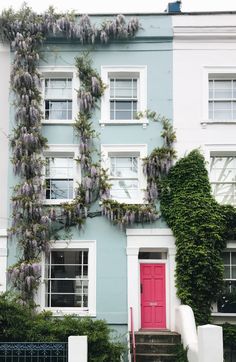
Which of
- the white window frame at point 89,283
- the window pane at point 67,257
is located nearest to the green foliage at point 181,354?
the white window frame at point 89,283

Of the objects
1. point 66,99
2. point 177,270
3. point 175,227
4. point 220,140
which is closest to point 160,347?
point 177,270

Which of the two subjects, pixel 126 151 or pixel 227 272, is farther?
pixel 126 151

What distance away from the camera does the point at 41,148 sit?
19.8m

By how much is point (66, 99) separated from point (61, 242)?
4616 mm

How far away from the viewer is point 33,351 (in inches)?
605

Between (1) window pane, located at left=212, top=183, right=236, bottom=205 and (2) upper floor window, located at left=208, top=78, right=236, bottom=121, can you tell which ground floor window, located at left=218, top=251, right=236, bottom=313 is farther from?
(2) upper floor window, located at left=208, top=78, right=236, bottom=121

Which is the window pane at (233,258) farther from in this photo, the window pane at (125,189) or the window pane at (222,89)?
the window pane at (222,89)

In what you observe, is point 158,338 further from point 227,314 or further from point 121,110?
point 121,110

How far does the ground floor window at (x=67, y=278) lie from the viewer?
19.5 metres

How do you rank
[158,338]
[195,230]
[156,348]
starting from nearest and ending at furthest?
[156,348], [158,338], [195,230]

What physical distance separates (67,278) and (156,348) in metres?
3.65

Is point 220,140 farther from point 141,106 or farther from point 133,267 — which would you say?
point 133,267

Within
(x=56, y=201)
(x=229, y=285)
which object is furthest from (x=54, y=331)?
(x=229, y=285)

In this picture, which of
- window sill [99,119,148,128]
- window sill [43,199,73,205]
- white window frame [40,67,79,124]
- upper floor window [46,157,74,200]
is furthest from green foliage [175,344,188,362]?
white window frame [40,67,79,124]
